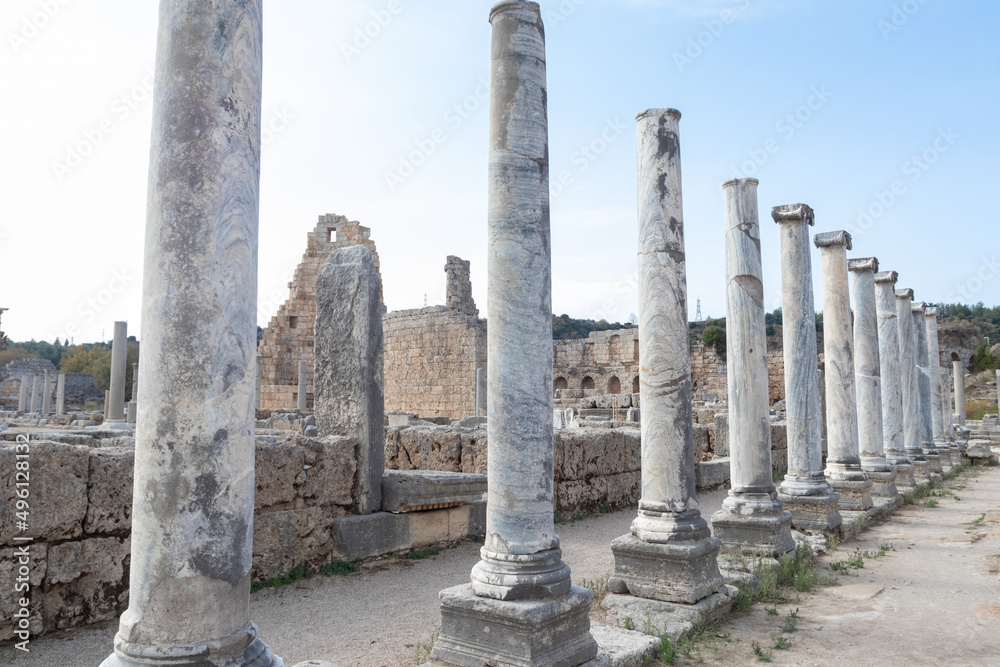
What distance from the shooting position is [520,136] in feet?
13.2

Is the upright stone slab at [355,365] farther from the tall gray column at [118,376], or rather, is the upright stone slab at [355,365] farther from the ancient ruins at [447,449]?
the tall gray column at [118,376]

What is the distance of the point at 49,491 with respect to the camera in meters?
4.28

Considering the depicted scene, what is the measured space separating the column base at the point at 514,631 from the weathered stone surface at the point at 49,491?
2370 mm

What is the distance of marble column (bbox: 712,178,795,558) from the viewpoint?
6.52 meters

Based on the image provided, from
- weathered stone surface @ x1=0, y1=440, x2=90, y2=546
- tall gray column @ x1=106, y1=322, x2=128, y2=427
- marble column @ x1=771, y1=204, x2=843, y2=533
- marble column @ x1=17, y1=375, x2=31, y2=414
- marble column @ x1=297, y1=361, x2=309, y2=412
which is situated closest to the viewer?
weathered stone surface @ x1=0, y1=440, x2=90, y2=546

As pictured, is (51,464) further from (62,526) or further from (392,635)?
(392,635)

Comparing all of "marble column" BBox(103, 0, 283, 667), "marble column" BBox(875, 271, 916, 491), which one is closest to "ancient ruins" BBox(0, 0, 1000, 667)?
"marble column" BBox(103, 0, 283, 667)

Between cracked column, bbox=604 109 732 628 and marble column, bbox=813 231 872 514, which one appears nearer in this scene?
cracked column, bbox=604 109 732 628

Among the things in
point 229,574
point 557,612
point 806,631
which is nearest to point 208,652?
point 229,574

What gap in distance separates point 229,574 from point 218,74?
5.91 feet

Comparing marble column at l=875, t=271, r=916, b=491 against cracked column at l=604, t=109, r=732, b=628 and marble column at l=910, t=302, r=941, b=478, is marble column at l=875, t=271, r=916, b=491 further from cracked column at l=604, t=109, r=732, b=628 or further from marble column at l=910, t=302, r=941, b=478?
cracked column at l=604, t=109, r=732, b=628

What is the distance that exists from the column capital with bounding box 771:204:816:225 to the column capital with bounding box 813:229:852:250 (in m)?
1.40

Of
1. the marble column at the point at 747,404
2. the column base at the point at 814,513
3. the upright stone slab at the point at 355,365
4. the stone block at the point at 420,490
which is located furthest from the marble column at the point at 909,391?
the upright stone slab at the point at 355,365

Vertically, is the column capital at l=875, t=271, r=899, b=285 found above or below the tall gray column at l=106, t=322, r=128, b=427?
above
